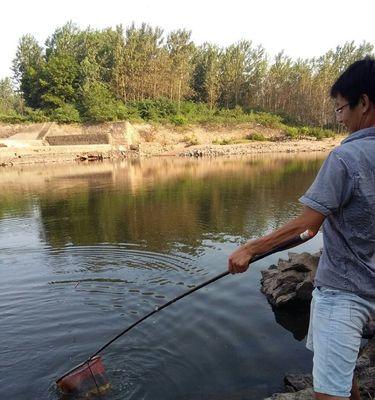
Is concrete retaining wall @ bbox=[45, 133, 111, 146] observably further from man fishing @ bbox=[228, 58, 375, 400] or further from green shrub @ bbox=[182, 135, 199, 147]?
man fishing @ bbox=[228, 58, 375, 400]

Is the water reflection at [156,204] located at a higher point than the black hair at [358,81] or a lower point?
lower

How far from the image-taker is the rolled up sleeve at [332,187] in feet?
7.61

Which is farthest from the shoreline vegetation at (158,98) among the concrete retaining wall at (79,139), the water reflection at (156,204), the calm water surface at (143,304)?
the calm water surface at (143,304)

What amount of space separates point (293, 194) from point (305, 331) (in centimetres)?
1474

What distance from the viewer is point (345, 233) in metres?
2.46

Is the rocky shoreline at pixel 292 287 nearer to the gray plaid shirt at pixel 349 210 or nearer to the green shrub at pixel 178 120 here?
the gray plaid shirt at pixel 349 210

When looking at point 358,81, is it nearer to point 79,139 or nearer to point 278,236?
point 278,236

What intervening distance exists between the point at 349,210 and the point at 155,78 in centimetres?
6850

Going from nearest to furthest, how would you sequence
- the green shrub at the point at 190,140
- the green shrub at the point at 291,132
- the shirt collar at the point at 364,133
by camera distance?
the shirt collar at the point at 364,133 → the green shrub at the point at 190,140 → the green shrub at the point at 291,132

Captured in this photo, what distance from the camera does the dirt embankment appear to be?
48094 millimetres

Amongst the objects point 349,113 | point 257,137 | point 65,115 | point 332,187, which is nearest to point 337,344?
point 332,187

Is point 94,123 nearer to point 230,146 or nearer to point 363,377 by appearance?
point 230,146

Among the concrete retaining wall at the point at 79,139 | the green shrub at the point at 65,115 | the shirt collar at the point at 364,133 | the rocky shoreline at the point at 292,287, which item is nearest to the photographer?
the shirt collar at the point at 364,133

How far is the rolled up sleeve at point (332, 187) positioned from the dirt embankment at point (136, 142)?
149 feet
